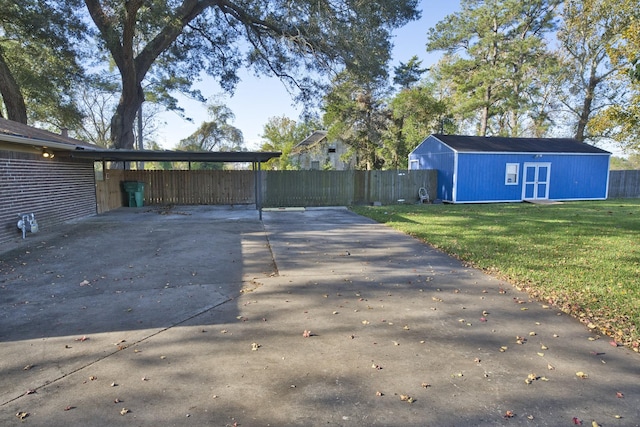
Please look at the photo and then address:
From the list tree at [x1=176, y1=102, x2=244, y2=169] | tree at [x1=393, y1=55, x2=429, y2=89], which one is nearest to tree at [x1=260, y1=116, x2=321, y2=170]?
tree at [x1=176, y1=102, x2=244, y2=169]

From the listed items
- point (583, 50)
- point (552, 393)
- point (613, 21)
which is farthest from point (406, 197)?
point (583, 50)

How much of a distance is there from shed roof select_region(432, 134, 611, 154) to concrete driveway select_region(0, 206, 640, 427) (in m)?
12.9

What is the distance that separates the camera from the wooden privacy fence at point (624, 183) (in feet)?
68.9

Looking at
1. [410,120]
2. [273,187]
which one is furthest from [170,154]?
[410,120]

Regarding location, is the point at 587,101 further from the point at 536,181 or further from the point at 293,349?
the point at 293,349

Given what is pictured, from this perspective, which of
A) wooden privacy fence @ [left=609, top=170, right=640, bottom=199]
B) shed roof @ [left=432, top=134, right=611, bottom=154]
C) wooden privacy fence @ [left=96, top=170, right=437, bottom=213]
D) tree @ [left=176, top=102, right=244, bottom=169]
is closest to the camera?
wooden privacy fence @ [left=96, top=170, right=437, bottom=213]

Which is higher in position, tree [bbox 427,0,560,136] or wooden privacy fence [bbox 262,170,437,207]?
tree [bbox 427,0,560,136]

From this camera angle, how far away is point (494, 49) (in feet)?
87.1

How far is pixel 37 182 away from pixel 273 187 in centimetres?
890

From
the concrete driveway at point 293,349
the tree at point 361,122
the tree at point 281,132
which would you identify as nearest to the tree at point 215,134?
the tree at point 281,132

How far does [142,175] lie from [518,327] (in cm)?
1618

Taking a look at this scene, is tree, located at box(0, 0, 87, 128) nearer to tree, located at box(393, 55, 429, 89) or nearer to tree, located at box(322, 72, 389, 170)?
tree, located at box(322, 72, 389, 170)

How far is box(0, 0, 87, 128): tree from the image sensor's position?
13.3 metres

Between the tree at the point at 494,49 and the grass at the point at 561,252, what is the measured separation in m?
15.4
